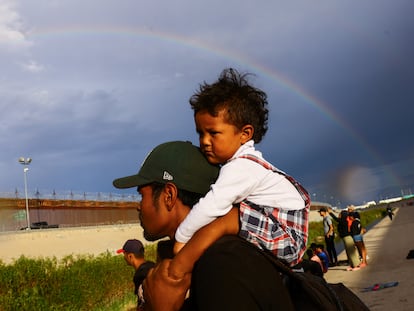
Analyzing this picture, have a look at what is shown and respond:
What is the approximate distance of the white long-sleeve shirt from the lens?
199cm

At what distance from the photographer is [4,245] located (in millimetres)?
29875

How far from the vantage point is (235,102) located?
2.34m

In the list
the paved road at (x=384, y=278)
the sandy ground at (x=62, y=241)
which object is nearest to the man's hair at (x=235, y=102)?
the paved road at (x=384, y=278)

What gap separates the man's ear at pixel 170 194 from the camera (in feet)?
6.72

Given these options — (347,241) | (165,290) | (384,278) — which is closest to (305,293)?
(165,290)

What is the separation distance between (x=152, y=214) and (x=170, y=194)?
108 mm

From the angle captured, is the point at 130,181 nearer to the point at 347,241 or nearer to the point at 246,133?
the point at 246,133

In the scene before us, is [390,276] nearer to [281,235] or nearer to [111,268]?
[111,268]

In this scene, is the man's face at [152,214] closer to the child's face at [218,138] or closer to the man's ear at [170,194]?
the man's ear at [170,194]

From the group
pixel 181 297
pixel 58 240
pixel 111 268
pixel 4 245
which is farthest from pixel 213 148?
pixel 58 240

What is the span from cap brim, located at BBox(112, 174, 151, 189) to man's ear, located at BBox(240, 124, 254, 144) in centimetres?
51

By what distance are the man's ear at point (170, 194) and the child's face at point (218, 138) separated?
0.29 metres

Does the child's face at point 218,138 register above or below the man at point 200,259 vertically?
above

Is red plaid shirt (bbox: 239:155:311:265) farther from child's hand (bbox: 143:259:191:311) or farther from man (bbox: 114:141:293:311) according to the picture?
child's hand (bbox: 143:259:191:311)
